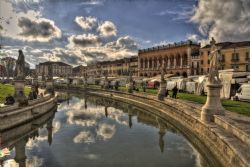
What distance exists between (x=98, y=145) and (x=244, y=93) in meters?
17.1

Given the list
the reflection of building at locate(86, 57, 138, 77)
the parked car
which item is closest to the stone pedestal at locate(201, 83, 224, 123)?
the parked car

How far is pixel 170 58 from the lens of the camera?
8119cm

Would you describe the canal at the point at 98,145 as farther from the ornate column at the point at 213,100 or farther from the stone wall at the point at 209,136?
the ornate column at the point at 213,100

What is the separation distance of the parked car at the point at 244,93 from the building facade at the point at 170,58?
3902 cm

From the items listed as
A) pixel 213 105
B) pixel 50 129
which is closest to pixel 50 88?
pixel 50 129

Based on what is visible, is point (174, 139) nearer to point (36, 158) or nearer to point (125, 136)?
point (125, 136)

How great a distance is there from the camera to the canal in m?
12.2

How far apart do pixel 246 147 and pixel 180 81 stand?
3141 centimetres

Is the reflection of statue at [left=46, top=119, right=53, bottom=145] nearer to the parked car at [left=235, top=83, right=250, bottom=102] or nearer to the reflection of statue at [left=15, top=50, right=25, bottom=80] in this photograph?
the reflection of statue at [left=15, top=50, right=25, bottom=80]

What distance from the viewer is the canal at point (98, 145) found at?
12188 mm

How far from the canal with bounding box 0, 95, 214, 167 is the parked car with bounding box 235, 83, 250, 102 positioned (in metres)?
8.73

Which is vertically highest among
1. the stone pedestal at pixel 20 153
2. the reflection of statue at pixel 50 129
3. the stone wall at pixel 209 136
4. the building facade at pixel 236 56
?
the building facade at pixel 236 56

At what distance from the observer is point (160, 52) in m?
85.4

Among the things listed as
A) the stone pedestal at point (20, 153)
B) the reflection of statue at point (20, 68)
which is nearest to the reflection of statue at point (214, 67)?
the stone pedestal at point (20, 153)
